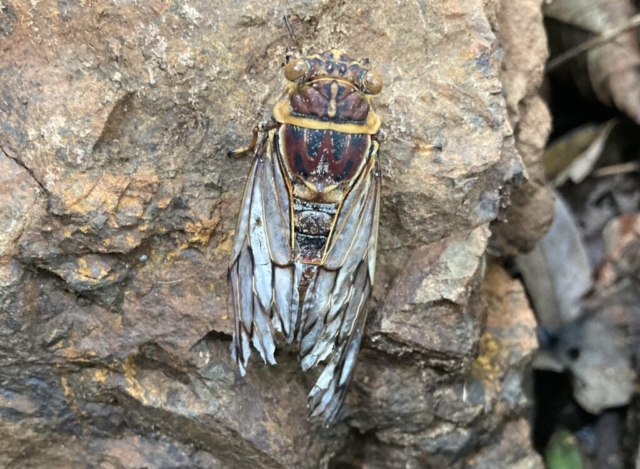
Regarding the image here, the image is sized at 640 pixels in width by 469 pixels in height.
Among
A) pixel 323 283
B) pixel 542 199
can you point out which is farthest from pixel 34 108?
pixel 542 199

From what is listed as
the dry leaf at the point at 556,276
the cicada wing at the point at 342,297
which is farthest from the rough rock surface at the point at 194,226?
the dry leaf at the point at 556,276

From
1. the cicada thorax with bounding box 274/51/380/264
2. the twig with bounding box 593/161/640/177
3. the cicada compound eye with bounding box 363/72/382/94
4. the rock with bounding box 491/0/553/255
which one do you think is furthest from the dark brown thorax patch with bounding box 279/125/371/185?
the twig with bounding box 593/161/640/177

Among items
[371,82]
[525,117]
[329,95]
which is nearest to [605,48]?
[525,117]

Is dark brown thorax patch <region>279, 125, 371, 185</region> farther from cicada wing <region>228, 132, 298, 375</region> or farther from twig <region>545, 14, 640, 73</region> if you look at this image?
twig <region>545, 14, 640, 73</region>

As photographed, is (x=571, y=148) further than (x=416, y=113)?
Yes

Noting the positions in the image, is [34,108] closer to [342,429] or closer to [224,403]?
[224,403]
